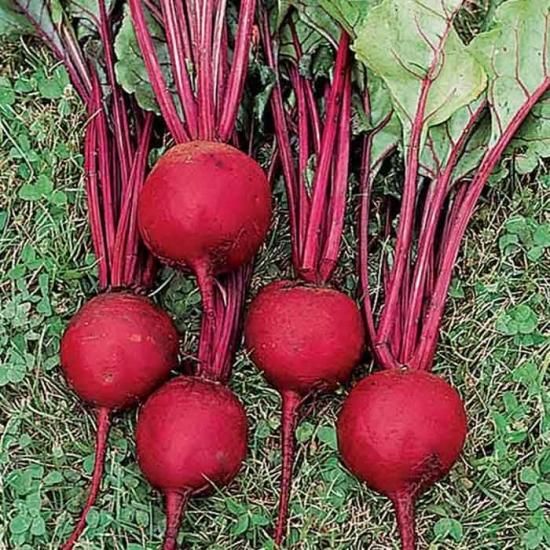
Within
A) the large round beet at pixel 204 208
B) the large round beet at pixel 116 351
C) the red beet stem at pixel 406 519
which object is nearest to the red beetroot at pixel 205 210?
the large round beet at pixel 204 208

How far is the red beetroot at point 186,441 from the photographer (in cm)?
164

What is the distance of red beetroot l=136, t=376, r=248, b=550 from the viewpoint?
5.38 ft

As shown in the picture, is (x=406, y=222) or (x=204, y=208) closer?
(x=204, y=208)

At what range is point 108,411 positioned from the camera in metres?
1.72

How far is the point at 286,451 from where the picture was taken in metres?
1.69

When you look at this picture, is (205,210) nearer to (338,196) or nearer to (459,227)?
(338,196)

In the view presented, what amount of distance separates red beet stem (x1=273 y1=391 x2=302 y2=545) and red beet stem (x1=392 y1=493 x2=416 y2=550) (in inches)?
6.5

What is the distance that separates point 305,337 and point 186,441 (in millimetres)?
241

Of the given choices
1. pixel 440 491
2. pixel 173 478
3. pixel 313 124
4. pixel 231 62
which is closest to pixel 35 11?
pixel 231 62

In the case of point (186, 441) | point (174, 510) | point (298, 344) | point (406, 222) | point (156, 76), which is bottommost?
point (174, 510)

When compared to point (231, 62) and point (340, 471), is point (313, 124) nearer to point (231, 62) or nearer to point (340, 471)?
point (231, 62)

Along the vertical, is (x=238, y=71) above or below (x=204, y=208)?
above

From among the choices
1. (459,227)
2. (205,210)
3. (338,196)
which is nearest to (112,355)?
(205,210)

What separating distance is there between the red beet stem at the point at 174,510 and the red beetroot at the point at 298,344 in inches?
5.9
